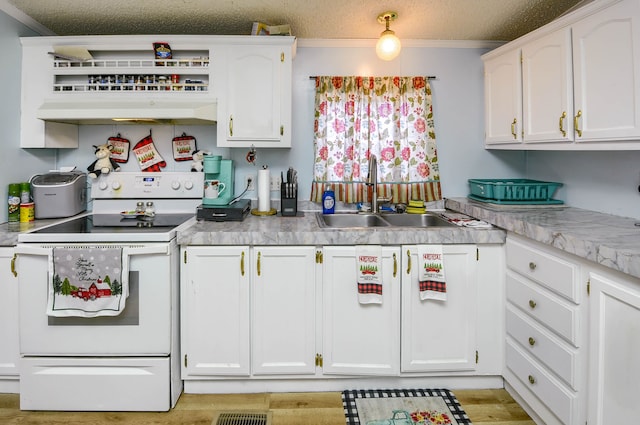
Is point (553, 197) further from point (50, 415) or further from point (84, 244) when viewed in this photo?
point (50, 415)

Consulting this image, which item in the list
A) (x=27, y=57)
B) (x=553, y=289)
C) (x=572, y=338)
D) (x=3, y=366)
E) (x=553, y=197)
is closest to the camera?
(x=572, y=338)

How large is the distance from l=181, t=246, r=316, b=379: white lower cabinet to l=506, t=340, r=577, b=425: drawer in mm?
1075

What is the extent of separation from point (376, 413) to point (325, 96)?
199 centimetres

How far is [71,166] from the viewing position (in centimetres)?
283

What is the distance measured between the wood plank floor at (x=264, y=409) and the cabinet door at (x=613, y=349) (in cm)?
60

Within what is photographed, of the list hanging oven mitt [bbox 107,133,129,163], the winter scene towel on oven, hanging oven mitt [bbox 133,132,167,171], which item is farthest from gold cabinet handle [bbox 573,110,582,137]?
hanging oven mitt [bbox 107,133,129,163]

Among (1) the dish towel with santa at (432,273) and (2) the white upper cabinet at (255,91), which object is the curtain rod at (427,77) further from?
(1) the dish towel with santa at (432,273)

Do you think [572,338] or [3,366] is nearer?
[572,338]

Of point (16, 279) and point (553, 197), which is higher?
point (553, 197)

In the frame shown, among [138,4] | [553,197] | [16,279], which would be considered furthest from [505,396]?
[138,4]

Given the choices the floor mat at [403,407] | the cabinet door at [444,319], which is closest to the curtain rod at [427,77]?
the cabinet door at [444,319]

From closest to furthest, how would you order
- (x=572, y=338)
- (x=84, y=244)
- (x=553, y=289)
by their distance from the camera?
(x=572, y=338), (x=553, y=289), (x=84, y=244)

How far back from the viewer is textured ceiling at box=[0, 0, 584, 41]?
2.30 metres

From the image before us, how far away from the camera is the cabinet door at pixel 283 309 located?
7.16ft
